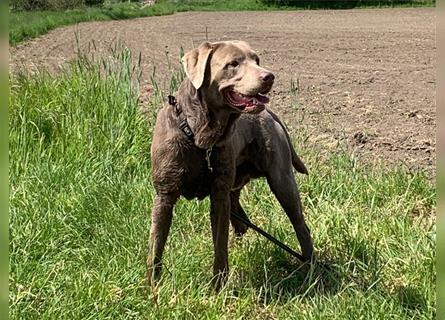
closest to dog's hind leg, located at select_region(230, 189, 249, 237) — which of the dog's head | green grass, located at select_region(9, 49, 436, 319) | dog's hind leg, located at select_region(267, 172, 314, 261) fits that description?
green grass, located at select_region(9, 49, 436, 319)

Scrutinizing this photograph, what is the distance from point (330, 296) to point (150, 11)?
93.5ft

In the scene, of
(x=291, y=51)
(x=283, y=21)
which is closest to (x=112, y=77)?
(x=291, y=51)

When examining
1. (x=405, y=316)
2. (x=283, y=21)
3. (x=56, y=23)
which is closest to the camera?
(x=405, y=316)

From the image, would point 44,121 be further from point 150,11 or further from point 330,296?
point 150,11

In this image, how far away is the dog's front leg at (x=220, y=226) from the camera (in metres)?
3.88

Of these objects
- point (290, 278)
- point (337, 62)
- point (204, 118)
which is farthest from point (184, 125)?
point (337, 62)

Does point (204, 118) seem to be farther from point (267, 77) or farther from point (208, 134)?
point (267, 77)

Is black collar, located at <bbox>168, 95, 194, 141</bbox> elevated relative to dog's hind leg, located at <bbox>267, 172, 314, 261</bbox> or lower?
elevated

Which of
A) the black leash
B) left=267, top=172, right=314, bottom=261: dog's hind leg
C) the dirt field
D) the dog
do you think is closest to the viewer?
the dog

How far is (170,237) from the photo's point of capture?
15.1 ft

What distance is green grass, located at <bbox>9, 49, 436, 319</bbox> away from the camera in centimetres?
363

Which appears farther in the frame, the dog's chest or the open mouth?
the dog's chest

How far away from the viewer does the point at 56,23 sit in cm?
2097

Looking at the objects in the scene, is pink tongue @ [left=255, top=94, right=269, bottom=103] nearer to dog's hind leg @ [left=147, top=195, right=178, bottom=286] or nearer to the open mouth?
the open mouth
